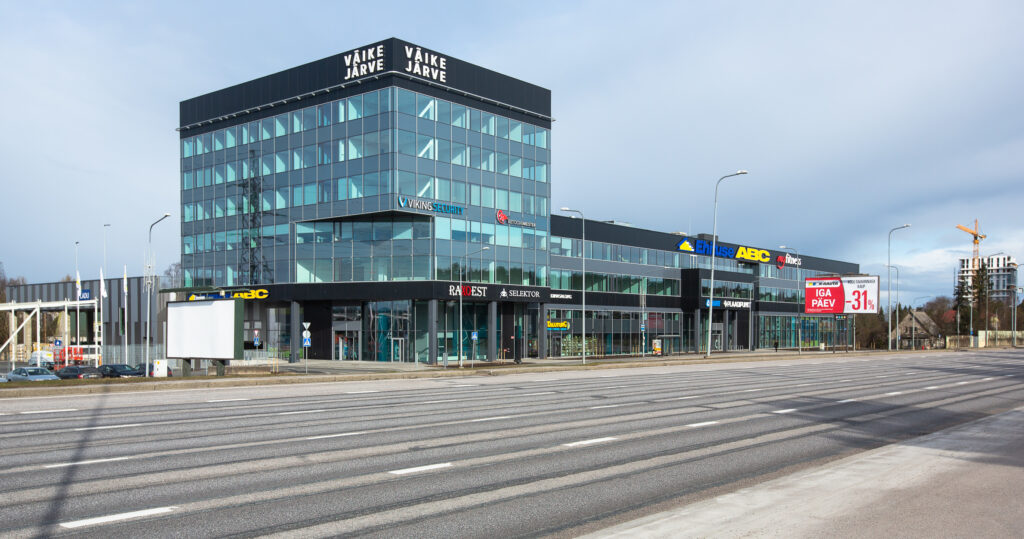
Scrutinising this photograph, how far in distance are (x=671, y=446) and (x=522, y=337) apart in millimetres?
50211

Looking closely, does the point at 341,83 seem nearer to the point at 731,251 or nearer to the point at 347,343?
the point at 347,343

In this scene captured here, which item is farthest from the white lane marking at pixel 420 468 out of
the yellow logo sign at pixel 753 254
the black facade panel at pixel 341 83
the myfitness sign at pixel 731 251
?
the yellow logo sign at pixel 753 254

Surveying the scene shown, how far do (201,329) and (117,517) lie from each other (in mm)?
28264

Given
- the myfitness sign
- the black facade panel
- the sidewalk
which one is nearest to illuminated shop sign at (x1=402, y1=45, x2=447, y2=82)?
the black facade panel

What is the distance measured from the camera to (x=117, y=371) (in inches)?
1852

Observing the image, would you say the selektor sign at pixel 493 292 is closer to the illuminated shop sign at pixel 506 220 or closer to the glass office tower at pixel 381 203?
the glass office tower at pixel 381 203

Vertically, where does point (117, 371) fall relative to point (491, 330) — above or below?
below

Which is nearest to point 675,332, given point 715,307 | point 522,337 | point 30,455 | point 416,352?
point 715,307

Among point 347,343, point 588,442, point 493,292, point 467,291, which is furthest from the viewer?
point 347,343

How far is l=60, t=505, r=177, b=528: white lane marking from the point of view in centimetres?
825

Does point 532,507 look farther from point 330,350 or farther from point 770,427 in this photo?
point 330,350

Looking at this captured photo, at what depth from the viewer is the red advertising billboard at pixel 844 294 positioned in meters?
73.1

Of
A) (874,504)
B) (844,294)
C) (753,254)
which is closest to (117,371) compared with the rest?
(874,504)

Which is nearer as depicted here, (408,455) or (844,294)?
(408,455)
